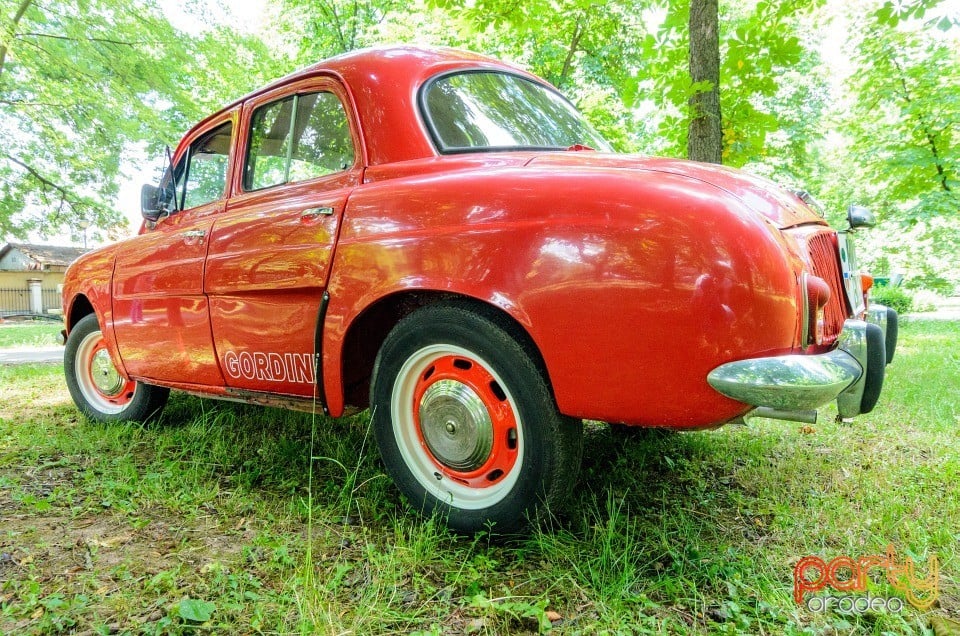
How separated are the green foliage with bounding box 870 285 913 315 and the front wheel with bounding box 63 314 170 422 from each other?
1690cm

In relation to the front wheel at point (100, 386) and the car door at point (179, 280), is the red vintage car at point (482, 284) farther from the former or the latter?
the front wheel at point (100, 386)

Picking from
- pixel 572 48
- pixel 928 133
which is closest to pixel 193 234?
pixel 572 48

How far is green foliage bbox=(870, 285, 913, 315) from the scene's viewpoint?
15.0 m

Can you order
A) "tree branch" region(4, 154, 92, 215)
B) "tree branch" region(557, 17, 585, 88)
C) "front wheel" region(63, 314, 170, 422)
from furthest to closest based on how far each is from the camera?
1. "tree branch" region(4, 154, 92, 215)
2. "tree branch" region(557, 17, 585, 88)
3. "front wheel" region(63, 314, 170, 422)

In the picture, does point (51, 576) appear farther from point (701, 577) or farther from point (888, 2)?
point (888, 2)

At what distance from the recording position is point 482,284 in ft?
5.99

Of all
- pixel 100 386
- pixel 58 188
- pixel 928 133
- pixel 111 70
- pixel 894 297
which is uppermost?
pixel 111 70

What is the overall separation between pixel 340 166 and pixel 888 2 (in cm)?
422

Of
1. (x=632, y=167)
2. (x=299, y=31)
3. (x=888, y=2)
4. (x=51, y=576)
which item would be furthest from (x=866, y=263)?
(x=51, y=576)

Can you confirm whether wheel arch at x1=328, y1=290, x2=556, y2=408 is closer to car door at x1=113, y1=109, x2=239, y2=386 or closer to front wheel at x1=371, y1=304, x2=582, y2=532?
front wheel at x1=371, y1=304, x2=582, y2=532

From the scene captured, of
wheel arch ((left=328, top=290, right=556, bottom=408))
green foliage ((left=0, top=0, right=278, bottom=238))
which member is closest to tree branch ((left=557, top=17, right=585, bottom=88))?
green foliage ((left=0, top=0, right=278, bottom=238))

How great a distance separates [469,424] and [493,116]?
52.5 inches

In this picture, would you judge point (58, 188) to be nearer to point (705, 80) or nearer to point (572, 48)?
point (572, 48)

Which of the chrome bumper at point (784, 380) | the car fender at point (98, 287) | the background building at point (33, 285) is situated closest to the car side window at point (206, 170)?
the car fender at point (98, 287)
